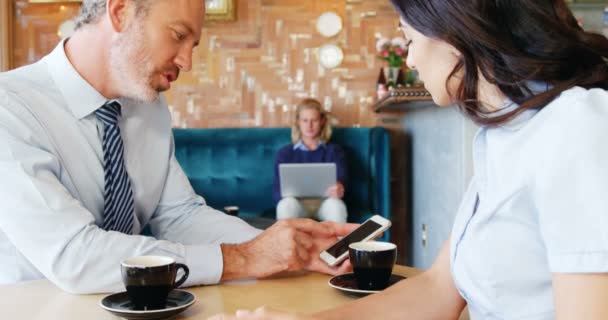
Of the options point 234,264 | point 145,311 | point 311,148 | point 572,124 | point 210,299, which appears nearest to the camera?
point 572,124

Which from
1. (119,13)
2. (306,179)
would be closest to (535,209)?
(119,13)

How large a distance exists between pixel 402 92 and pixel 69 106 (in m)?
2.24

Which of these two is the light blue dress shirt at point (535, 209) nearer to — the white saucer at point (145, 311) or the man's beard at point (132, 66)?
the white saucer at point (145, 311)

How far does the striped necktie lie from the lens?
5.11 ft

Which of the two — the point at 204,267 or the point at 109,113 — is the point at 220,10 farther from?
the point at 204,267

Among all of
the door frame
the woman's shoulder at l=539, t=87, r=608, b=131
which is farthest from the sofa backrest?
the woman's shoulder at l=539, t=87, r=608, b=131

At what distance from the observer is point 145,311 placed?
1.06 meters

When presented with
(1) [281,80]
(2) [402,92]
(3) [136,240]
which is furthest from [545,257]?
(1) [281,80]

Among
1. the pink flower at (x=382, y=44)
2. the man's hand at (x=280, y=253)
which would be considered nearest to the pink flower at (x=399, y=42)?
the pink flower at (x=382, y=44)

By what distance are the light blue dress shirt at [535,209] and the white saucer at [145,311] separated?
0.44 meters

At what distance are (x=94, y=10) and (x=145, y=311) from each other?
98cm

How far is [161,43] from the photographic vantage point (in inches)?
69.6

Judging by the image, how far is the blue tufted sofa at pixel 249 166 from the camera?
4926 millimetres

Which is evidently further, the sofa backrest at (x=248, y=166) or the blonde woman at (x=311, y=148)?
the sofa backrest at (x=248, y=166)
